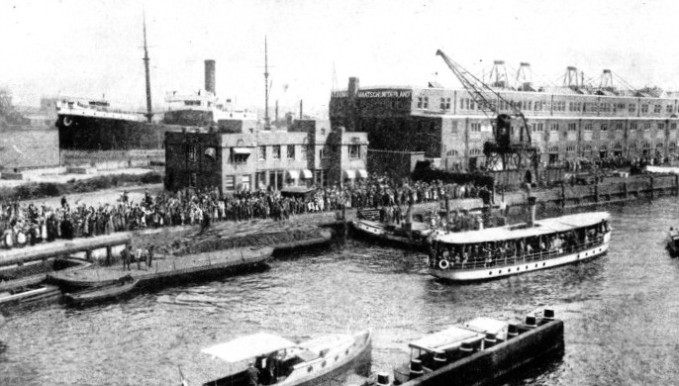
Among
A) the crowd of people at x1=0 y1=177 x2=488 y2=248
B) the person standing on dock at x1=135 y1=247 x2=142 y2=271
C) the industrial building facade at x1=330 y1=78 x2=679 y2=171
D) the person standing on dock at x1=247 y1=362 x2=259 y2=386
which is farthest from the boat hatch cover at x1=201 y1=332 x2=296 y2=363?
the industrial building facade at x1=330 y1=78 x2=679 y2=171

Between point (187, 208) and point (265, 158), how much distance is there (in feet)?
51.3

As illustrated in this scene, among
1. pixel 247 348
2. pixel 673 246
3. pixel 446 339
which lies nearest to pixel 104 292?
pixel 247 348

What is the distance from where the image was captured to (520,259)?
4403cm

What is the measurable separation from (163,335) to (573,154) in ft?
249

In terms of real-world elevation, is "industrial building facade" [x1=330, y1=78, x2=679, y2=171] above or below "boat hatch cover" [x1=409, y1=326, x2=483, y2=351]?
above

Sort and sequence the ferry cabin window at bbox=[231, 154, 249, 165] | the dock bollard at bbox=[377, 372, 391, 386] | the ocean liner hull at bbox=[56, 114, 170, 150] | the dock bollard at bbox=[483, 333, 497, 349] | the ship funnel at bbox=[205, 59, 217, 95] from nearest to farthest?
the dock bollard at bbox=[377, 372, 391, 386]
the dock bollard at bbox=[483, 333, 497, 349]
the ferry cabin window at bbox=[231, 154, 249, 165]
the ocean liner hull at bbox=[56, 114, 170, 150]
the ship funnel at bbox=[205, 59, 217, 95]

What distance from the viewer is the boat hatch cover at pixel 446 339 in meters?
26.3

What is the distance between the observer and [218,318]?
34688 millimetres

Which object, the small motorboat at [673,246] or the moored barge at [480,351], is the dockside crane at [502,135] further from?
the moored barge at [480,351]

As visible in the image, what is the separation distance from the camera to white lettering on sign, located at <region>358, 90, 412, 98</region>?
262 ft

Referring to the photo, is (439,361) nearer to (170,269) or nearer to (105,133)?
(170,269)

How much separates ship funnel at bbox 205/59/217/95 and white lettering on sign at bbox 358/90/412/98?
4086cm

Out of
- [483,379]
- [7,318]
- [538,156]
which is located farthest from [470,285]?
[538,156]

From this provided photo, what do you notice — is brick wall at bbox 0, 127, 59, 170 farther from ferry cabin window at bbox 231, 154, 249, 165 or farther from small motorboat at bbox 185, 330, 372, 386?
small motorboat at bbox 185, 330, 372, 386
